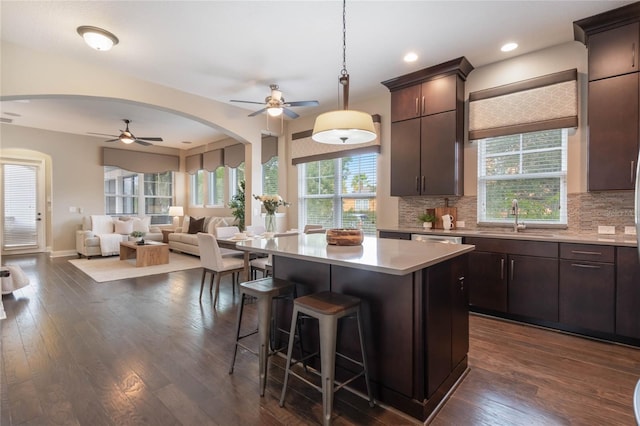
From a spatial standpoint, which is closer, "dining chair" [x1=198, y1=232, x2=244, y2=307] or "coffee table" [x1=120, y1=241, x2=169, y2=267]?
"dining chair" [x1=198, y1=232, x2=244, y2=307]

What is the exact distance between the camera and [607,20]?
280 centimetres

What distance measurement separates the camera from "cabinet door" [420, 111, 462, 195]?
3.80 metres

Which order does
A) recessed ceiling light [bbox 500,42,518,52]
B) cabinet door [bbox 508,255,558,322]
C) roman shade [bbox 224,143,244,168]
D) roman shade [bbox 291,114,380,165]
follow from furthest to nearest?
roman shade [bbox 224,143,244,168] → roman shade [bbox 291,114,380,165] → recessed ceiling light [bbox 500,42,518,52] → cabinet door [bbox 508,255,558,322]

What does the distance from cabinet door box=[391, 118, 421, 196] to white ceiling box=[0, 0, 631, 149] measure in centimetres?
72

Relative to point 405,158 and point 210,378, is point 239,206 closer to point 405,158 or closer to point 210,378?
point 405,158

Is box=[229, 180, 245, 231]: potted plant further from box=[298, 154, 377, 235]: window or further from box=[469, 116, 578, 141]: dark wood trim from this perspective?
box=[469, 116, 578, 141]: dark wood trim

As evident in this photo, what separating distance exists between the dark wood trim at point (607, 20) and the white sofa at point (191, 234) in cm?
641

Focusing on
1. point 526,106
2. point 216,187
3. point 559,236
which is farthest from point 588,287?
point 216,187

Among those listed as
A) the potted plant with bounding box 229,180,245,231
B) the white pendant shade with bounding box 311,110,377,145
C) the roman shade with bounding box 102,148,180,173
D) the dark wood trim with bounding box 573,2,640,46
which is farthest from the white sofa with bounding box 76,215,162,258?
the dark wood trim with bounding box 573,2,640,46

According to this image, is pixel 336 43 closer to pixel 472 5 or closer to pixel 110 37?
pixel 472 5

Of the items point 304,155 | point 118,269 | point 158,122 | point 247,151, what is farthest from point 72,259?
point 304,155

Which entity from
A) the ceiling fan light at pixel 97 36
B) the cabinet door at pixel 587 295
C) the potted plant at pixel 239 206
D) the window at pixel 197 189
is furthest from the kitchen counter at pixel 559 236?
the window at pixel 197 189

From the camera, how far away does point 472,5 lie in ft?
8.77

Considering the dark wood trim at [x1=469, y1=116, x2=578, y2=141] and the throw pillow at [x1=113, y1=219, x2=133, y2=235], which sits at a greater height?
the dark wood trim at [x1=469, y1=116, x2=578, y2=141]
